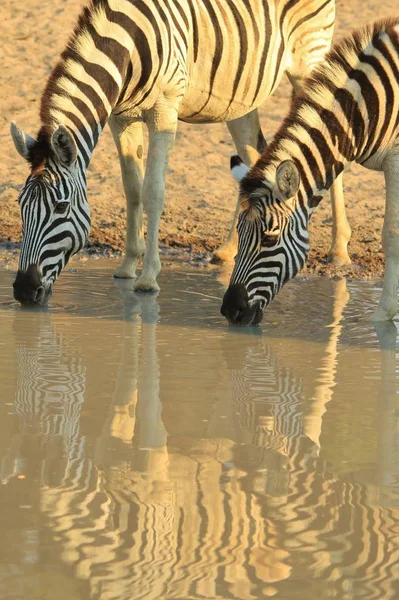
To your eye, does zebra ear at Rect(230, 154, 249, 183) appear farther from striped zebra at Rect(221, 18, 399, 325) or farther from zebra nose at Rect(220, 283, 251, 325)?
zebra nose at Rect(220, 283, 251, 325)

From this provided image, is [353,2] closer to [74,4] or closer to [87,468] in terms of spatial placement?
[74,4]

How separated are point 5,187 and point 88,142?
14.6 ft

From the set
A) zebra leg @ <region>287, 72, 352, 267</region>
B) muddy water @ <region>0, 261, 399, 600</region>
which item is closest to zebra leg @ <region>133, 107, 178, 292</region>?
muddy water @ <region>0, 261, 399, 600</region>

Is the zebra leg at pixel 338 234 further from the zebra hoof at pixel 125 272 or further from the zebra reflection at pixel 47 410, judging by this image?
the zebra reflection at pixel 47 410

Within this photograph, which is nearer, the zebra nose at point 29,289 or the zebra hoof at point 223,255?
the zebra nose at point 29,289

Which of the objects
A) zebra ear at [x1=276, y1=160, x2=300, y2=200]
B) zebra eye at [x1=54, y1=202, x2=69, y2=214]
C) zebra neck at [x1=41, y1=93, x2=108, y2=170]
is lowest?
zebra eye at [x1=54, y1=202, x2=69, y2=214]

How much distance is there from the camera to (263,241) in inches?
260

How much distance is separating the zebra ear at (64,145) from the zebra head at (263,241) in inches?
46.2

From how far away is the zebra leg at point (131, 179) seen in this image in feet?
27.8

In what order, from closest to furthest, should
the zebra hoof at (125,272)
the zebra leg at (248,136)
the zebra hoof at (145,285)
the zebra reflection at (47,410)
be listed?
the zebra reflection at (47,410)
the zebra hoof at (145,285)
the zebra hoof at (125,272)
the zebra leg at (248,136)

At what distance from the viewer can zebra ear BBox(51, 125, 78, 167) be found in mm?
6941

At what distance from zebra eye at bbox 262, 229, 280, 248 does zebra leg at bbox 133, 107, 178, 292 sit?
1.40m

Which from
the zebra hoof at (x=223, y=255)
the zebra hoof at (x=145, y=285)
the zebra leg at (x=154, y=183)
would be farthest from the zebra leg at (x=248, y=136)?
the zebra hoof at (x=145, y=285)

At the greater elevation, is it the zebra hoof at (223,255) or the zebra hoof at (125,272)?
the zebra hoof at (223,255)
